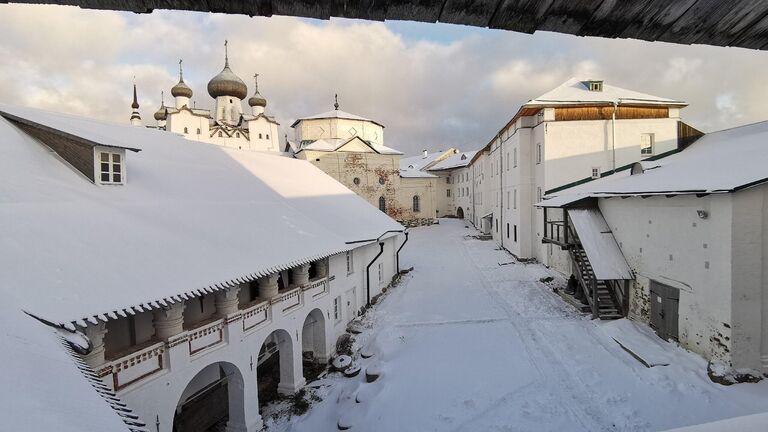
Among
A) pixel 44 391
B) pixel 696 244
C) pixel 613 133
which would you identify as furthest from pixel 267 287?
pixel 613 133

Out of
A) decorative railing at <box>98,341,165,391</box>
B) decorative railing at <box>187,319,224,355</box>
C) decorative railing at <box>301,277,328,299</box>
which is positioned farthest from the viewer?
decorative railing at <box>301,277,328,299</box>

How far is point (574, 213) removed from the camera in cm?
1620

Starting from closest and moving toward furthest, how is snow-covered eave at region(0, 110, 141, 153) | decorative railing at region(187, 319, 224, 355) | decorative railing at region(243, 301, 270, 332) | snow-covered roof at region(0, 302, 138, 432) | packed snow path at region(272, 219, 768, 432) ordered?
snow-covered roof at region(0, 302, 138, 432) < decorative railing at region(187, 319, 224, 355) < snow-covered eave at region(0, 110, 141, 153) < packed snow path at region(272, 219, 768, 432) < decorative railing at region(243, 301, 270, 332)

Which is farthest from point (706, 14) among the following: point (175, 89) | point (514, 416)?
point (175, 89)

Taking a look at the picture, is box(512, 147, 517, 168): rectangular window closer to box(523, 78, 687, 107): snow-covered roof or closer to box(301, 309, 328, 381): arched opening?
box(523, 78, 687, 107): snow-covered roof

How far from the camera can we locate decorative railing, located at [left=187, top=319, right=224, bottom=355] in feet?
26.4

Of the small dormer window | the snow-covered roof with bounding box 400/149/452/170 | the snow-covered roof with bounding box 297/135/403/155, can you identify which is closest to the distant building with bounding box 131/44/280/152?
the snow-covered roof with bounding box 297/135/403/155

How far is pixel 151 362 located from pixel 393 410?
564 centimetres

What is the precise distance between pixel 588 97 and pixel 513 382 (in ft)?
61.7

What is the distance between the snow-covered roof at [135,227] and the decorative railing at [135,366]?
4.22ft

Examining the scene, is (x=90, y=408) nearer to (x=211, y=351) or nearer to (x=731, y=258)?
(x=211, y=351)

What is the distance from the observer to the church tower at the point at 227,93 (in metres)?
46.9

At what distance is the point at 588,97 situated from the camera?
22.5 m

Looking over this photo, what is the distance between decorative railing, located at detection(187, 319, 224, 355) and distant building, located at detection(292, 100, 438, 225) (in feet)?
105
